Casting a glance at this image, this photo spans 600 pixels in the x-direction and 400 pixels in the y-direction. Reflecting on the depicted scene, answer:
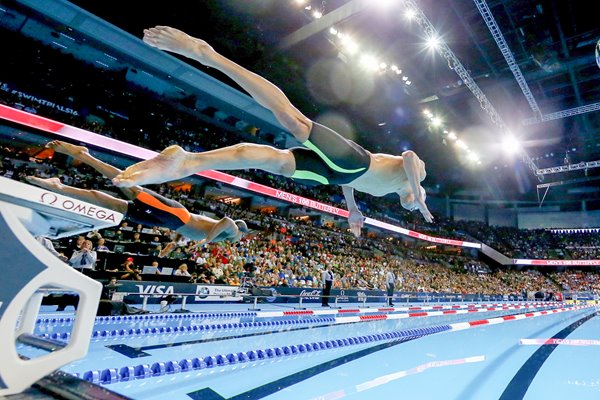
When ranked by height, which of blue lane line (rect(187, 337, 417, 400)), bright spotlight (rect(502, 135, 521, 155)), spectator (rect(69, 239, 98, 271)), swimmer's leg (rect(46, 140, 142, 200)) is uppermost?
bright spotlight (rect(502, 135, 521, 155))

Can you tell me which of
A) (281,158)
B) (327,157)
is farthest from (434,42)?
(281,158)

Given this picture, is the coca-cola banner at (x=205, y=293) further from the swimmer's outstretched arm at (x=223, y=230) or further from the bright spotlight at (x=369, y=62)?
the bright spotlight at (x=369, y=62)

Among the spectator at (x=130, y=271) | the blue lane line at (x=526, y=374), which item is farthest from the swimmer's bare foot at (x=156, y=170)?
the spectator at (x=130, y=271)

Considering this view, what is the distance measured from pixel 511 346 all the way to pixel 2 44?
20.0 meters

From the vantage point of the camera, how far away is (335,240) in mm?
22203

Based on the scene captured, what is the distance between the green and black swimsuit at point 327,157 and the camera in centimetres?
249

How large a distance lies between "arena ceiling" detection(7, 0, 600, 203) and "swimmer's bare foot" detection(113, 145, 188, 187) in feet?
34.6

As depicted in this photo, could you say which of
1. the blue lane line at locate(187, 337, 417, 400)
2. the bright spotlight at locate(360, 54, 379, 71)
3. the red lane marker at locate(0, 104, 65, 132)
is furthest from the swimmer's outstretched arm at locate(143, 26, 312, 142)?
the bright spotlight at locate(360, 54, 379, 71)

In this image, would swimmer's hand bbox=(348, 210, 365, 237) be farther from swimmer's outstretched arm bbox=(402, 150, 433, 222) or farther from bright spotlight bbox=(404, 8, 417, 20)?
bright spotlight bbox=(404, 8, 417, 20)

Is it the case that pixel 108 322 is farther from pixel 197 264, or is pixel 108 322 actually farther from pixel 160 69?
pixel 160 69

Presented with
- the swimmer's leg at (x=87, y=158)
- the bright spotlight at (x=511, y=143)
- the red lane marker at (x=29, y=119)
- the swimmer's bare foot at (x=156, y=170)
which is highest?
the bright spotlight at (x=511, y=143)

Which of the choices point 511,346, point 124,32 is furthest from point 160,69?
point 511,346

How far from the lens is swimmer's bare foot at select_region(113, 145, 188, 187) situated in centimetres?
175

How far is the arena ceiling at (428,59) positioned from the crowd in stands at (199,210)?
165 inches
